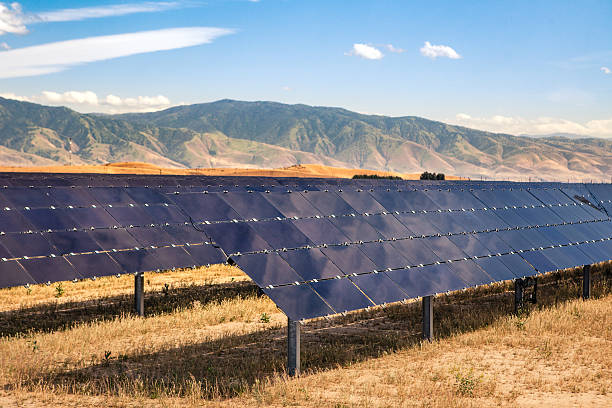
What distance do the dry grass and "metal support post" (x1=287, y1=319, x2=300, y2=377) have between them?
0.34 meters

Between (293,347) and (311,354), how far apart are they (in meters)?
3.24

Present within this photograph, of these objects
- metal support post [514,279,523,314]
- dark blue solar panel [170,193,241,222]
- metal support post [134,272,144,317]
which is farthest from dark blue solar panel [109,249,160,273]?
metal support post [514,279,523,314]

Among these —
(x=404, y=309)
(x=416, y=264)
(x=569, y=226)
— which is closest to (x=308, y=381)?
(x=416, y=264)

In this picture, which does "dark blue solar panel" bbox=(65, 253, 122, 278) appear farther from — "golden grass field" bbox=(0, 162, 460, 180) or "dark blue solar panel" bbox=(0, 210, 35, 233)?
"golden grass field" bbox=(0, 162, 460, 180)

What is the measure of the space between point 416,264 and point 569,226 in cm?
1167

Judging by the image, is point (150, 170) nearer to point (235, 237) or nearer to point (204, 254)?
point (204, 254)

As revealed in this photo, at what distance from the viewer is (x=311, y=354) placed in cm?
1966

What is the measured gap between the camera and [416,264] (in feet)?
64.3

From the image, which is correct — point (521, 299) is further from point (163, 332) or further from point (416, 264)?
point (163, 332)

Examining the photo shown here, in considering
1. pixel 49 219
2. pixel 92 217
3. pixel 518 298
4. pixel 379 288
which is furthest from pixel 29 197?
pixel 518 298

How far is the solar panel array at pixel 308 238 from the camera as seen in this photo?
17.0 metres

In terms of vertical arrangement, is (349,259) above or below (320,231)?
below

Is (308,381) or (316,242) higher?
(316,242)

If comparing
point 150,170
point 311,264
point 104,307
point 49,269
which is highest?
point 150,170
